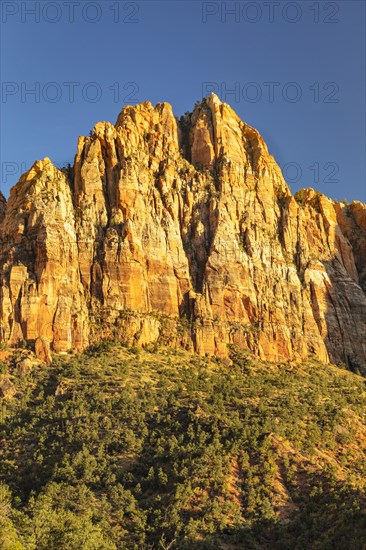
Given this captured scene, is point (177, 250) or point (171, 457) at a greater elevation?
point (177, 250)

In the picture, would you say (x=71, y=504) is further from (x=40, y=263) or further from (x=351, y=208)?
(x=351, y=208)

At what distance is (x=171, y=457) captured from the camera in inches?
2452

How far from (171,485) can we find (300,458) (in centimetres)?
1208

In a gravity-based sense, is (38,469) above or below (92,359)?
below

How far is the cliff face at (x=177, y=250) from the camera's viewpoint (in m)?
85.7

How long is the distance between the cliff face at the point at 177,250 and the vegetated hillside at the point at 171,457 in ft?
22.9

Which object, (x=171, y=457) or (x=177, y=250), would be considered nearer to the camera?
(x=171, y=457)

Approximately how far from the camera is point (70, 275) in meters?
86.6

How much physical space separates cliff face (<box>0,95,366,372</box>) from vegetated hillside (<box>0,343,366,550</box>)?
6.97 meters

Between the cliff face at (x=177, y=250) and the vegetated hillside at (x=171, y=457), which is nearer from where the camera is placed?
the vegetated hillside at (x=171, y=457)

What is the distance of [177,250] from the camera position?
94188mm

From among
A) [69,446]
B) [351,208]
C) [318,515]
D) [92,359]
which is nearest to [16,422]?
[69,446]

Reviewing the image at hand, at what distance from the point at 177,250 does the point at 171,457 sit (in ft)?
122

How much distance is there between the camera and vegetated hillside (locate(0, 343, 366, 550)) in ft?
177
